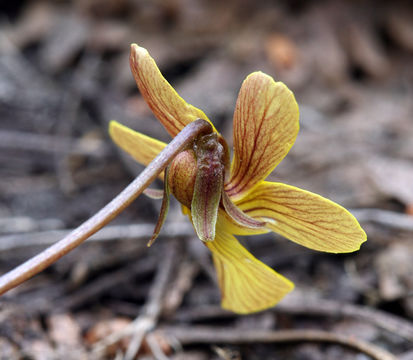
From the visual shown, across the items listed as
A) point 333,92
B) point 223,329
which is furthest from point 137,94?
point 223,329

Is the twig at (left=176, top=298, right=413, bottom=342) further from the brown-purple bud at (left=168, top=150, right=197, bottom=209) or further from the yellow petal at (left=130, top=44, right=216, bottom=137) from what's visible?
the yellow petal at (left=130, top=44, right=216, bottom=137)

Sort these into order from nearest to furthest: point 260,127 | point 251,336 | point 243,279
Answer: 1. point 260,127
2. point 243,279
3. point 251,336

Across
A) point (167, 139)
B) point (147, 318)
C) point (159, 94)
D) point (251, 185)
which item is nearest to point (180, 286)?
point (147, 318)

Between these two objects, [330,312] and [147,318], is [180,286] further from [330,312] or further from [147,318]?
[330,312]

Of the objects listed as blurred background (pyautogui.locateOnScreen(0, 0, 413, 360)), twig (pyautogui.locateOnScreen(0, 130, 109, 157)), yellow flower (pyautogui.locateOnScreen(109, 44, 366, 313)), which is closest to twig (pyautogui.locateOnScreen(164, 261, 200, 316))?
blurred background (pyautogui.locateOnScreen(0, 0, 413, 360))

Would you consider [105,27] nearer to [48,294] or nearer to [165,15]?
[165,15]

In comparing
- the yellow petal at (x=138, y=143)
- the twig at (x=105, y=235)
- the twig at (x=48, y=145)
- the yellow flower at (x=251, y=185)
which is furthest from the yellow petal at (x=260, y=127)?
the twig at (x=48, y=145)
